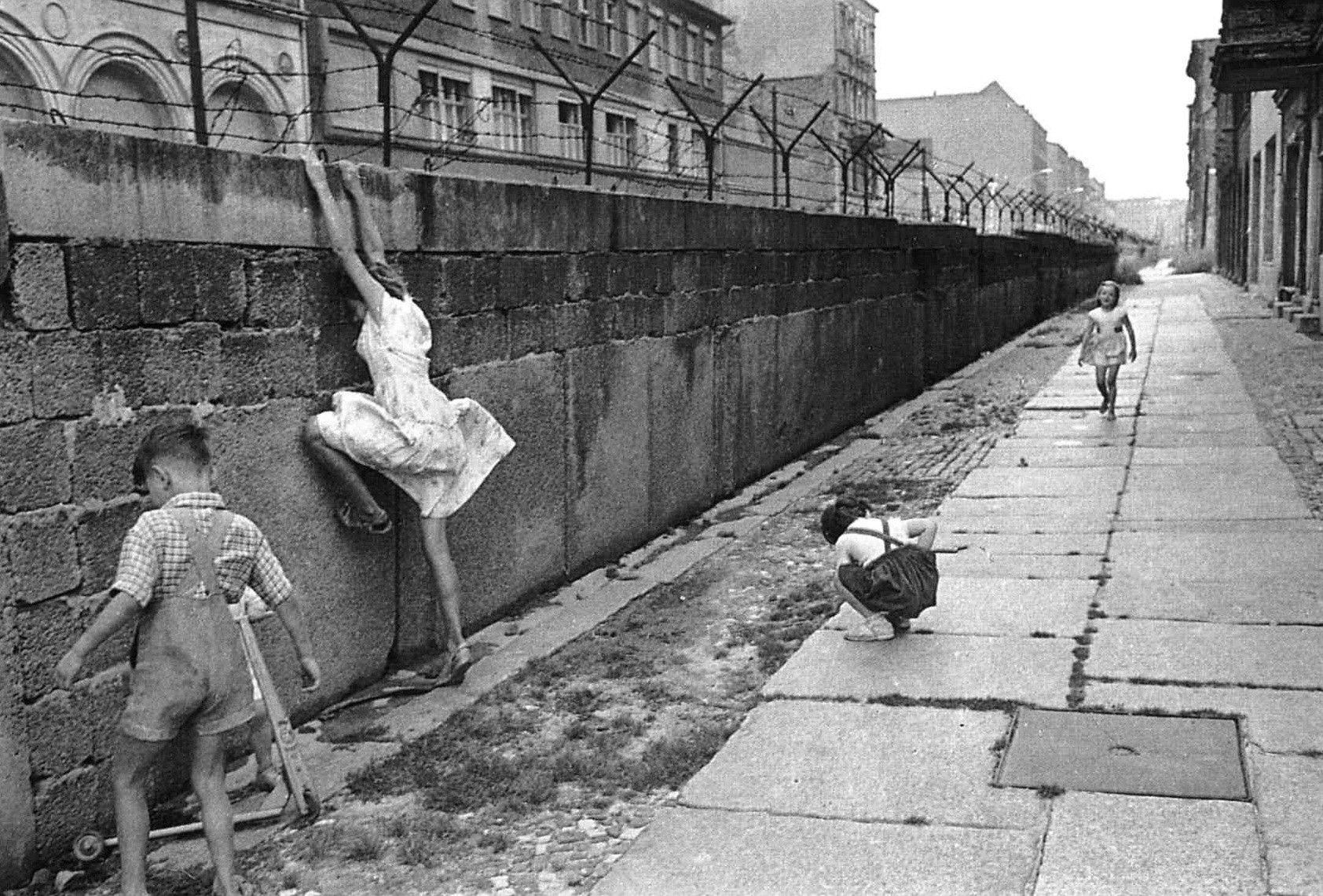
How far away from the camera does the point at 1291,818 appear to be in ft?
13.7

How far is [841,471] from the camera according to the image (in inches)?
454

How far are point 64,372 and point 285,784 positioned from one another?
1461mm

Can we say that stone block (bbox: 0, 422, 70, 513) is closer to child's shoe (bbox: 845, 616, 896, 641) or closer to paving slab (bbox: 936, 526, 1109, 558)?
child's shoe (bbox: 845, 616, 896, 641)

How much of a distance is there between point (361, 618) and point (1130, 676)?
3.10m

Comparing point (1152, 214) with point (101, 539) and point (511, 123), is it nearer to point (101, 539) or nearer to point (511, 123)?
point (511, 123)

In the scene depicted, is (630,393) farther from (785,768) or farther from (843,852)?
(843,852)

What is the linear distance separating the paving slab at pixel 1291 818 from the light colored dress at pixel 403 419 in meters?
3.22

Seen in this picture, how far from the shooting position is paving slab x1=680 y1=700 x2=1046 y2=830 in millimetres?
4418

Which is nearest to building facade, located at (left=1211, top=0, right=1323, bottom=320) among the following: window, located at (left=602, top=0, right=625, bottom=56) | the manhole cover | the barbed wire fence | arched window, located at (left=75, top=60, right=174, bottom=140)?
the barbed wire fence

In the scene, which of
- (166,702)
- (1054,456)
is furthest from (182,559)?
(1054,456)

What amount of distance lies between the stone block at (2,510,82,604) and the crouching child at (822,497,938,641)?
3.20 m

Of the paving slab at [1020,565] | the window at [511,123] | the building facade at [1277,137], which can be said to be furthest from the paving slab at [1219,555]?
the window at [511,123]

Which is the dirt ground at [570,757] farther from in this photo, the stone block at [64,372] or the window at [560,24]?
the window at [560,24]

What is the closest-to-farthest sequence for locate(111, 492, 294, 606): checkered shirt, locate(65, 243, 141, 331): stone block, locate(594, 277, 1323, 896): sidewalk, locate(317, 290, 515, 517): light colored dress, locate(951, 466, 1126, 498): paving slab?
1. locate(111, 492, 294, 606): checkered shirt
2. locate(594, 277, 1323, 896): sidewalk
3. locate(65, 243, 141, 331): stone block
4. locate(317, 290, 515, 517): light colored dress
5. locate(951, 466, 1126, 498): paving slab
